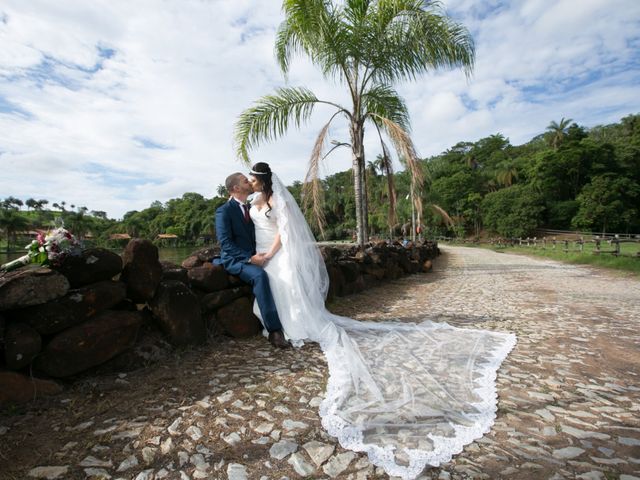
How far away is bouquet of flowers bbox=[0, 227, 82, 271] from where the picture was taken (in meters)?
2.58

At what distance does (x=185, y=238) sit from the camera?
68.7m

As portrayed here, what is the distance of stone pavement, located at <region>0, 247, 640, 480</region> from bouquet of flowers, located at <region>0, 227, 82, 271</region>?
962 millimetres

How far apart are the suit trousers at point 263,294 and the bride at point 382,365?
0.10 m

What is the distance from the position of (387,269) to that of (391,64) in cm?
499

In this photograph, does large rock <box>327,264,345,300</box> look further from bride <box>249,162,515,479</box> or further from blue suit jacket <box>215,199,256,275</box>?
blue suit jacket <box>215,199,256,275</box>

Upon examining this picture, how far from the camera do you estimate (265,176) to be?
4.04 meters

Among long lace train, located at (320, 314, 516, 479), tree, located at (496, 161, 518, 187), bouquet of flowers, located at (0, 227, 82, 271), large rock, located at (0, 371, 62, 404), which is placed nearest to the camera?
long lace train, located at (320, 314, 516, 479)

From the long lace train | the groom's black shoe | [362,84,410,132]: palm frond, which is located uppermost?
[362,84,410,132]: palm frond

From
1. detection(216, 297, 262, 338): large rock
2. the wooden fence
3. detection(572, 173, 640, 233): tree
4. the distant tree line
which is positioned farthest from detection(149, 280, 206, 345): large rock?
detection(572, 173, 640, 233): tree

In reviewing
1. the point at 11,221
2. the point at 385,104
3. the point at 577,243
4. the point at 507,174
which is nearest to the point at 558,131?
the point at 507,174

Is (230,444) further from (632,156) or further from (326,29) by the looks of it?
(632,156)

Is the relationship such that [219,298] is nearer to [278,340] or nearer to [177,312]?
[177,312]

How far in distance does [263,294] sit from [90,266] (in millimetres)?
1591

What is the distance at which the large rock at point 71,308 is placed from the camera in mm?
2338
